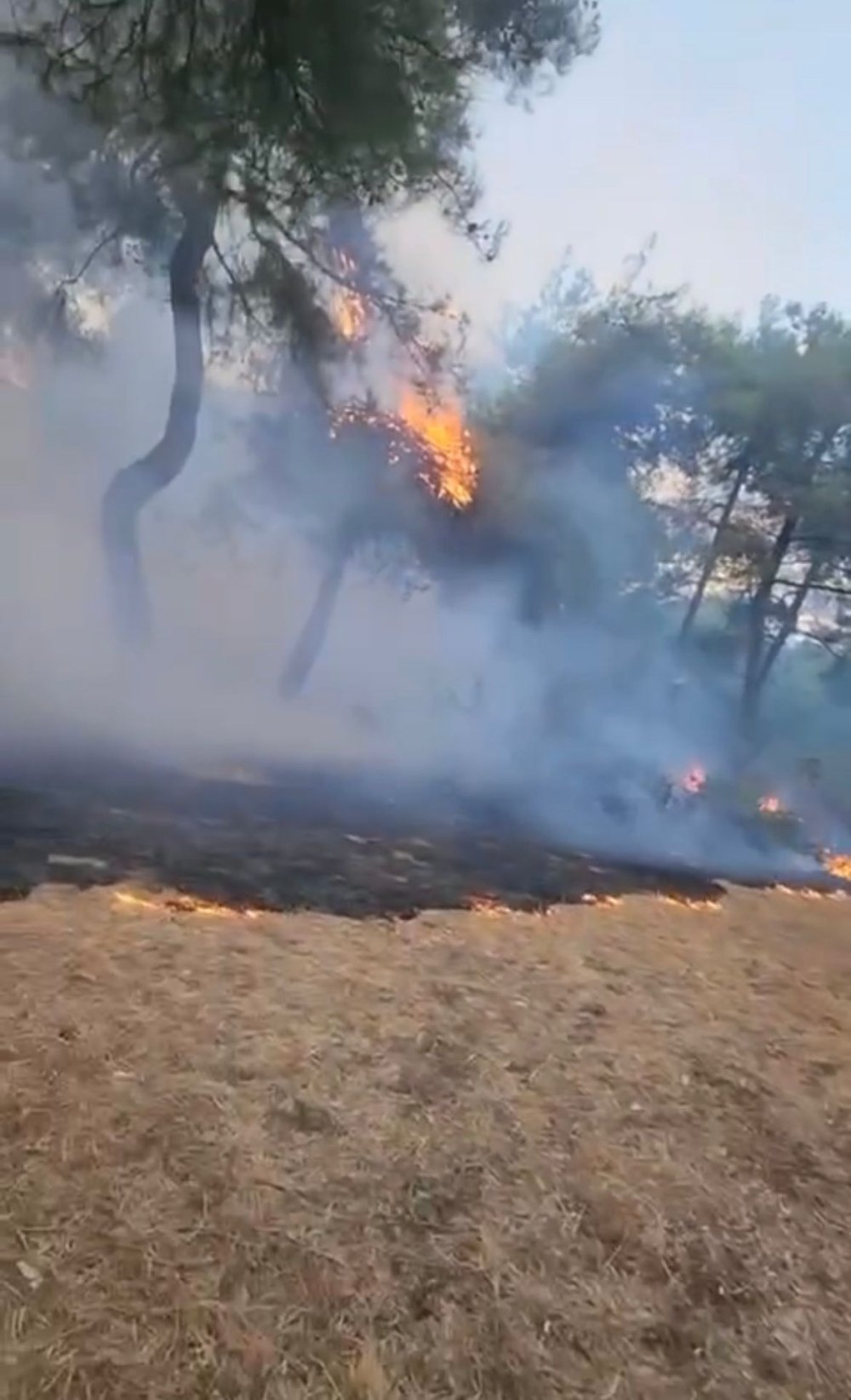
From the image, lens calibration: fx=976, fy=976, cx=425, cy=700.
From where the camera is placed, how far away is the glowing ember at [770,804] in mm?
7617

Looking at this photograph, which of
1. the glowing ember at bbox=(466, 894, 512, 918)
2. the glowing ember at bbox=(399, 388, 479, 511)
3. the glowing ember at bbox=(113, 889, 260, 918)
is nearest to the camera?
the glowing ember at bbox=(113, 889, 260, 918)

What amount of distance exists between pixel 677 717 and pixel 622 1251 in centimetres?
712

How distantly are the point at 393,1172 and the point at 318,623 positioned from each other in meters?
6.20

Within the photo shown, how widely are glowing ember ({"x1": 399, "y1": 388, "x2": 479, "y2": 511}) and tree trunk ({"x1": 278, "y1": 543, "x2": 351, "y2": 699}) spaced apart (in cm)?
91

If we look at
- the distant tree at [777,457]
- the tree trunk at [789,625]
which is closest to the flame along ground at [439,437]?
the distant tree at [777,457]

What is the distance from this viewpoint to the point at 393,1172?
1.69 m

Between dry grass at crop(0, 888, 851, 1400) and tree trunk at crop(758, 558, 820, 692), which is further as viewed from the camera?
tree trunk at crop(758, 558, 820, 692)

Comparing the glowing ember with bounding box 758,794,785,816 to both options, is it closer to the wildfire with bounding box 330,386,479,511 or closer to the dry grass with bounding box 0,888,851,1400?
the wildfire with bounding box 330,386,479,511

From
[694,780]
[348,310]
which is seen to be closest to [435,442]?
[348,310]

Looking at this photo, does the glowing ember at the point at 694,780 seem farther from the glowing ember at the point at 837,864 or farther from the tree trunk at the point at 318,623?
the tree trunk at the point at 318,623

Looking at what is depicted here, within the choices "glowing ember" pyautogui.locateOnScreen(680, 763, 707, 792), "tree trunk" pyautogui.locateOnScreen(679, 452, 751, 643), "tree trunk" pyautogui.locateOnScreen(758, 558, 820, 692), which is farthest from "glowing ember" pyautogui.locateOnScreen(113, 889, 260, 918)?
"tree trunk" pyautogui.locateOnScreen(758, 558, 820, 692)

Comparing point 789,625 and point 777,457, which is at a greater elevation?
point 777,457

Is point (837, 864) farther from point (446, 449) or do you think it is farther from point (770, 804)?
point (446, 449)

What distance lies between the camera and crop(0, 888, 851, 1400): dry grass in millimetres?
1343
